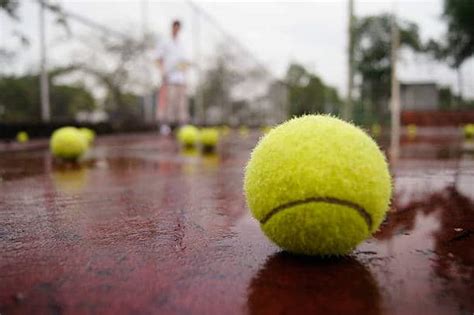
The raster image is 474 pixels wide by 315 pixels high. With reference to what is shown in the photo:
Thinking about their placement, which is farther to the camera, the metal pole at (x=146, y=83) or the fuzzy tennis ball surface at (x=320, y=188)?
the metal pole at (x=146, y=83)

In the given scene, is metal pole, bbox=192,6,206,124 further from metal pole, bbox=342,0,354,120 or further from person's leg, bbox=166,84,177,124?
metal pole, bbox=342,0,354,120

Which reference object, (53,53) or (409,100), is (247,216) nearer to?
(53,53)

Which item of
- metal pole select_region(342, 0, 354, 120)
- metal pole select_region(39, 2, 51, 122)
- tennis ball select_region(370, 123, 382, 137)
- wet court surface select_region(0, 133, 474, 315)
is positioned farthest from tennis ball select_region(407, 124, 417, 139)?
wet court surface select_region(0, 133, 474, 315)

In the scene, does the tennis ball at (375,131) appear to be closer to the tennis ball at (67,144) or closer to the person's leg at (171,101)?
the person's leg at (171,101)

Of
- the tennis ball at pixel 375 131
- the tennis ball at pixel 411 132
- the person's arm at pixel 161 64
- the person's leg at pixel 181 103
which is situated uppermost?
the person's arm at pixel 161 64

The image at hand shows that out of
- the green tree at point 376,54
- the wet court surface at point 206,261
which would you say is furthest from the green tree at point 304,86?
the wet court surface at point 206,261

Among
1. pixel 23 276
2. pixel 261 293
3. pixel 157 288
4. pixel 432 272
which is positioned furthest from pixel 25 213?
pixel 432 272
